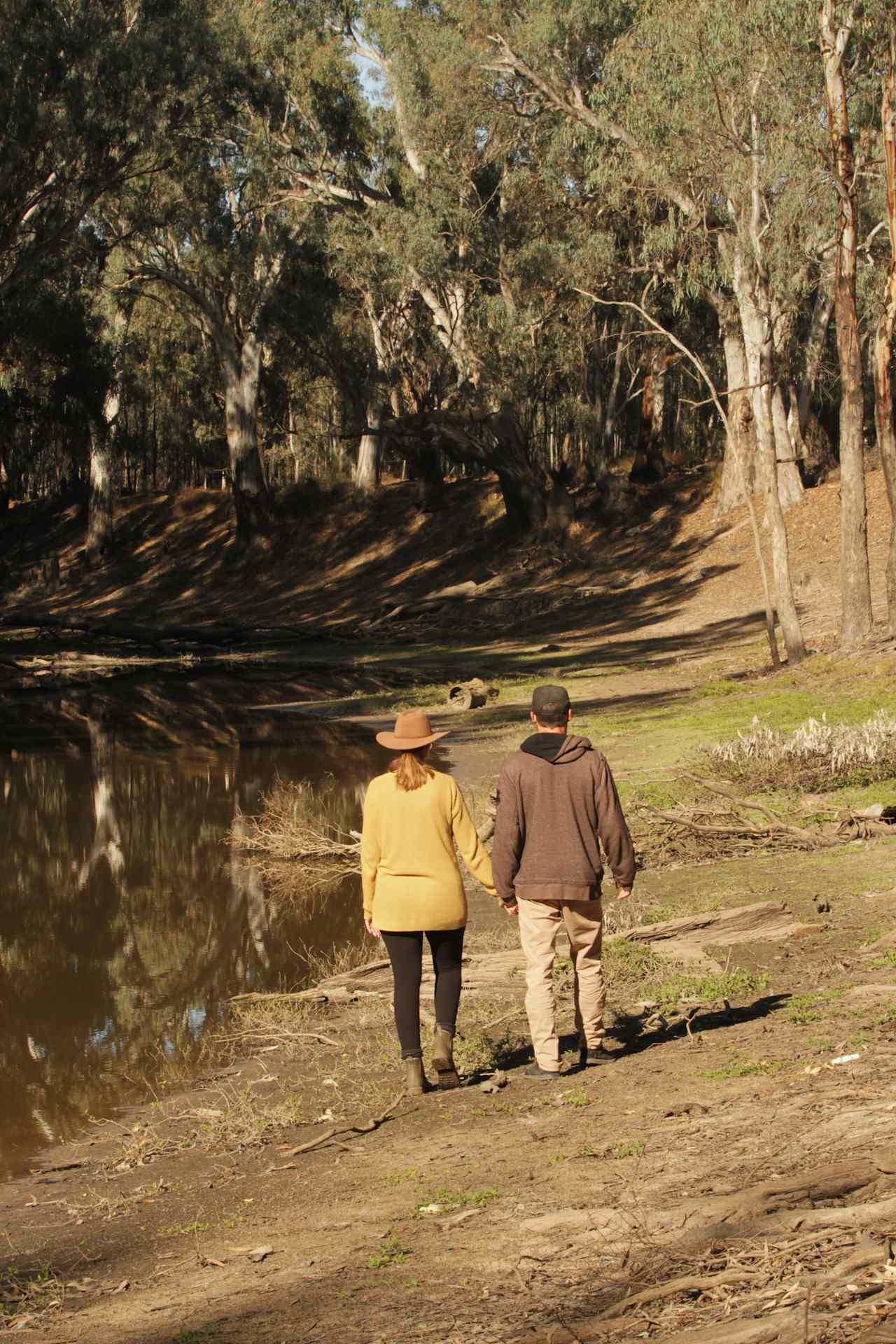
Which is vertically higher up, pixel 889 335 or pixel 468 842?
pixel 889 335

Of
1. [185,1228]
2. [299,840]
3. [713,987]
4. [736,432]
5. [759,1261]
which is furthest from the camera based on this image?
[736,432]

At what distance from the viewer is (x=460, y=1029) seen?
27.0 feet

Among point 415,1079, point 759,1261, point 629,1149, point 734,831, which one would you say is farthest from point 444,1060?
point 734,831

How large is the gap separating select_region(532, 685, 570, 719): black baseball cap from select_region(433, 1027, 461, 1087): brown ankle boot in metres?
1.60

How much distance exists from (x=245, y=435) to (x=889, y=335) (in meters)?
33.1

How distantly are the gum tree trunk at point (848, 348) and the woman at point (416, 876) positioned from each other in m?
16.4

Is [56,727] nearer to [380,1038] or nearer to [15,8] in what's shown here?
[15,8]

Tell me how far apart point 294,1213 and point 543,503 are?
40.3 m

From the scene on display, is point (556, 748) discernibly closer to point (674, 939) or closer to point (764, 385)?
point (674, 939)

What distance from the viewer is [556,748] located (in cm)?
675

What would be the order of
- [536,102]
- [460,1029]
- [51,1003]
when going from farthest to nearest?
[536,102], [51,1003], [460,1029]

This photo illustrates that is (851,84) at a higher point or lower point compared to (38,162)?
lower

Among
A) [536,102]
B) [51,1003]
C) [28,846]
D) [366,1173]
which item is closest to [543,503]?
[536,102]

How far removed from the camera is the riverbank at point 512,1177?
4.19 m
